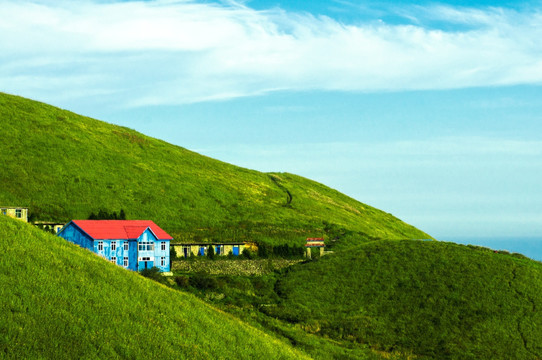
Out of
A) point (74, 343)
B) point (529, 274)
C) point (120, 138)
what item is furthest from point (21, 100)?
point (74, 343)

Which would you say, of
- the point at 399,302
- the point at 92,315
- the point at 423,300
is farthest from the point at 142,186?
the point at 92,315

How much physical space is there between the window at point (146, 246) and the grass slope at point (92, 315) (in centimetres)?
3062

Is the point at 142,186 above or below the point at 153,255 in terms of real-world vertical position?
above

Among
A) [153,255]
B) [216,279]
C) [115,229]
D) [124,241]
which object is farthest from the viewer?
[153,255]

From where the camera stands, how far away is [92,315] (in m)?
31.0

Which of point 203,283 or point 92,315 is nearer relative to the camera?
point 92,315

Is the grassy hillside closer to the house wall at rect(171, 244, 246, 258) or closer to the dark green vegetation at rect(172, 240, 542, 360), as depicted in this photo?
the house wall at rect(171, 244, 246, 258)

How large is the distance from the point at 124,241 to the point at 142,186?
187 feet

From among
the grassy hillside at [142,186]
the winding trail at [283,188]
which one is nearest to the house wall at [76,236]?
the grassy hillside at [142,186]

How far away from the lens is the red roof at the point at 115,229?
71738mm

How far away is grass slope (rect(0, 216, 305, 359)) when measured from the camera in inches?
1093

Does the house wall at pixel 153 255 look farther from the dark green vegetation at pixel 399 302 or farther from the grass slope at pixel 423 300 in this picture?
the grass slope at pixel 423 300

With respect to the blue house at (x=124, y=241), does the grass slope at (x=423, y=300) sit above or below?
below

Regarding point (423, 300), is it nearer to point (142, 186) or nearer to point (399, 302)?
point (399, 302)
